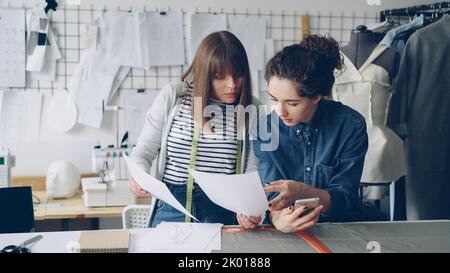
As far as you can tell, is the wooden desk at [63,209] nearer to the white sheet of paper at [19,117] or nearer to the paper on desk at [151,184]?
the white sheet of paper at [19,117]

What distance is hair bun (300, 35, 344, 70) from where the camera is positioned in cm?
92

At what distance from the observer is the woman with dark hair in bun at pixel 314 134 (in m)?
→ 0.90

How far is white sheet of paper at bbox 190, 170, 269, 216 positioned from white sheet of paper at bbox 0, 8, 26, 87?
597 mm

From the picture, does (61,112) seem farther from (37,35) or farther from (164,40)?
(164,40)

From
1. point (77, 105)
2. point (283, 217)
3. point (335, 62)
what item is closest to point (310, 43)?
point (335, 62)

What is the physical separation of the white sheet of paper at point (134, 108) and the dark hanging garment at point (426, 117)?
0.63 metres

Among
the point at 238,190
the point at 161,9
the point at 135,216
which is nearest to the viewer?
the point at 238,190

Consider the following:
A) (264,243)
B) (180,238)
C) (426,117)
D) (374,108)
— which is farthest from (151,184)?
(426,117)

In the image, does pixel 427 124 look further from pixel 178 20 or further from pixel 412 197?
pixel 178 20

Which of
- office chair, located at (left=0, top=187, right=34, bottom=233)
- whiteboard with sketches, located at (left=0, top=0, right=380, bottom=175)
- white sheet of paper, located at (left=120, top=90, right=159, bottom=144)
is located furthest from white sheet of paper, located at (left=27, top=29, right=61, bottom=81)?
office chair, located at (left=0, top=187, right=34, bottom=233)

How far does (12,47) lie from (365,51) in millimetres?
847

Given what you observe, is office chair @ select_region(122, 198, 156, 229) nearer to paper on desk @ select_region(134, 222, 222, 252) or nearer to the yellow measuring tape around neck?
the yellow measuring tape around neck

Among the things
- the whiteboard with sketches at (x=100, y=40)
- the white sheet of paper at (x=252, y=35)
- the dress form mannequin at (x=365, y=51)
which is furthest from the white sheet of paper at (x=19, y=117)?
the dress form mannequin at (x=365, y=51)

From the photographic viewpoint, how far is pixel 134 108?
1.22m
